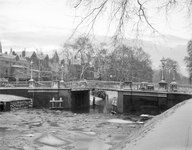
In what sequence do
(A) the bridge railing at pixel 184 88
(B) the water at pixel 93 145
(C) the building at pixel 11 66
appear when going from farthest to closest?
1. (C) the building at pixel 11 66
2. (A) the bridge railing at pixel 184 88
3. (B) the water at pixel 93 145

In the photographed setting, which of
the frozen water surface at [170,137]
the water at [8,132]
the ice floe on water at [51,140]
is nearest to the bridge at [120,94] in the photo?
the water at [8,132]

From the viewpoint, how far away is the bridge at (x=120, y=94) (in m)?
28.6

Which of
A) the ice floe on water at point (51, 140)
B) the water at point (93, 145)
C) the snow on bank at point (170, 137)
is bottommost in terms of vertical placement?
the ice floe on water at point (51, 140)

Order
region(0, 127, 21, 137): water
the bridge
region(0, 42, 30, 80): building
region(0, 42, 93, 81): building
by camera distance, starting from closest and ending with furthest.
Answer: region(0, 127, 21, 137): water → the bridge → region(0, 42, 93, 81): building → region(0, 42, 30, 80): building

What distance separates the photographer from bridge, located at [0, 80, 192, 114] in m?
28.6

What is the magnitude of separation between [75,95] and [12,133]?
75.7 feet

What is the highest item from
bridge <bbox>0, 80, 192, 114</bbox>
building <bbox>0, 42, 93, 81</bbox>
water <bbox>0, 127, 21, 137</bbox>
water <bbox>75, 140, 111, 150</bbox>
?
building <bbox>0, 42, 93, 81</bbox>

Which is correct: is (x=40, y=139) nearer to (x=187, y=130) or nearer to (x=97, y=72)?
(x=187, y=130)

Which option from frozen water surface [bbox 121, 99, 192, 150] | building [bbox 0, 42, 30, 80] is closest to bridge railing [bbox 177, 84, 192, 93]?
frozen water surface [bbox 121, 99, 192, 150]

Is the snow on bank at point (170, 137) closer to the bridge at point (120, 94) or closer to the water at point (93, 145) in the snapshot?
the water at point (93, 145)

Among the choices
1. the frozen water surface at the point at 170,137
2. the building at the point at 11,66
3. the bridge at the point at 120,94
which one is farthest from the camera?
the building at the point at 11,66

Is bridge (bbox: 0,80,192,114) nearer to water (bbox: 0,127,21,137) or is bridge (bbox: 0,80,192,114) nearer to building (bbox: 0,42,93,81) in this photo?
building (bbox: 0,42,93,81)

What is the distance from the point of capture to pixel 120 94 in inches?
1219

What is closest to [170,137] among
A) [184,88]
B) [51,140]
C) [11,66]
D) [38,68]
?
[51,140]
